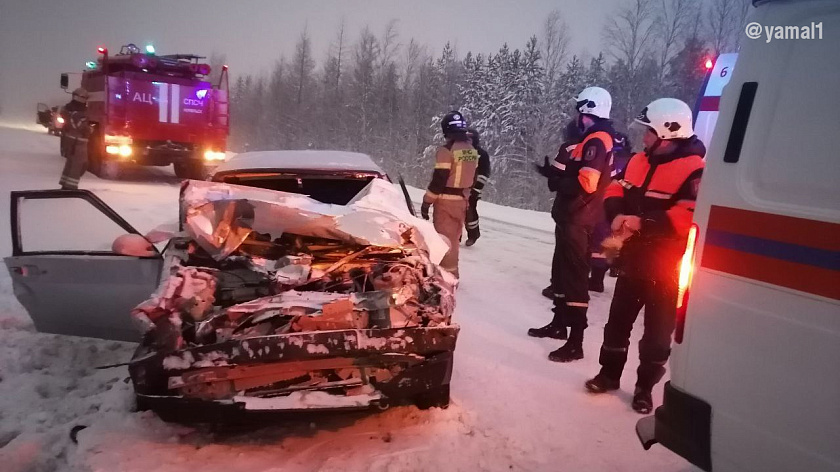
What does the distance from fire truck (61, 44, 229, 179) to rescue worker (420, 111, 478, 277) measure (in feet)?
29.1

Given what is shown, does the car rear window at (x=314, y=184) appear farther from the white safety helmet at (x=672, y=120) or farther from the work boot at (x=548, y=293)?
the work boot at (x=548, y=293)

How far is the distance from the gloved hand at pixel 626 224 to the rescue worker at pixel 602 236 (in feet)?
8.82

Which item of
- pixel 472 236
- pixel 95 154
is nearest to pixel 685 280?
pixel 472 236

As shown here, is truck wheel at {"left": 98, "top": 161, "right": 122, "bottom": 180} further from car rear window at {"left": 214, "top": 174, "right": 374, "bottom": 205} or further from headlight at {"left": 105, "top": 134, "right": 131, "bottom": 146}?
car rear window at {"left": 214, "top": 174, "right": 374, "bottom": 205}

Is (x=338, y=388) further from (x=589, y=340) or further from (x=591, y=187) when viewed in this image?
(x=589, y=340)

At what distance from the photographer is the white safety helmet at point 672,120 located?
130 inches

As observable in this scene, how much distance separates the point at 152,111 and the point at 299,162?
958 centimetres

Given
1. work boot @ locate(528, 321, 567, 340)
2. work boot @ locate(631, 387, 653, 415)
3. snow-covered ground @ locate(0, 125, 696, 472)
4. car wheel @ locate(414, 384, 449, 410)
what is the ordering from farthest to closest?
1. work boot @ locate(528, 321, 567, 340)
2. work boot @ locate(631, 387, 653, 415)
3. car wheel @ locate(414, 384, 449, 410)
4. snow-covered ground @ locate(0, 125, 696, 472)

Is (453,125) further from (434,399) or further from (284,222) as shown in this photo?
(434,399)

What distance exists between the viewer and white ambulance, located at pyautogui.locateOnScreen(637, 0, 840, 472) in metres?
1.70

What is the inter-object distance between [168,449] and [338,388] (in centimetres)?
96

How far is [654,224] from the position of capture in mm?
3279

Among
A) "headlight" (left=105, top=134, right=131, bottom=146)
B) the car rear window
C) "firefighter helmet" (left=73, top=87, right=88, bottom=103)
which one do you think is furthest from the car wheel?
"firefighter helmet" (left=73, top=87, right=88, bottom=103)

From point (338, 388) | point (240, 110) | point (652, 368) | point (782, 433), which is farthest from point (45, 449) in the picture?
point (240, 110)
